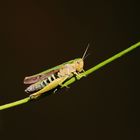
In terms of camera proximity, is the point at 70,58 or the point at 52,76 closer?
the point at 52,76

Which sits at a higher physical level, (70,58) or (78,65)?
(70,58)

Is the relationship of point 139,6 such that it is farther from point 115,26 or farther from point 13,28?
point 13,28

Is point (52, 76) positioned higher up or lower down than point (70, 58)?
lower down

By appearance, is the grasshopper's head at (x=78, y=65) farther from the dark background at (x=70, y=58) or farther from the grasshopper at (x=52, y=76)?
the dark background at (x=70, y=58)

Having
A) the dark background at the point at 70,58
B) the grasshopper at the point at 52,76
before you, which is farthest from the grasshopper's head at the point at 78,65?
the dark background at the point at 70,58

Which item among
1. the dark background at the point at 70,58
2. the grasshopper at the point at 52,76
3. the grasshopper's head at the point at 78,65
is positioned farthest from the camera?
the dark background at the point at 70,58

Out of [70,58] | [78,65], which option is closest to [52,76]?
[78,65]

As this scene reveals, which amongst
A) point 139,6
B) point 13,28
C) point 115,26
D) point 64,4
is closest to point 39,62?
point 13,28

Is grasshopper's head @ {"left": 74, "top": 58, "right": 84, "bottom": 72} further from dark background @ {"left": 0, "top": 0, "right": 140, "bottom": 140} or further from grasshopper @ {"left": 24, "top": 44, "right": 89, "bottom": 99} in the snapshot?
dark background @ {"left": 0, "top": 0, "right": 140, "bottom": 140}

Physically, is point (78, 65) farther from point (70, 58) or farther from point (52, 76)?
point (70, 58)
